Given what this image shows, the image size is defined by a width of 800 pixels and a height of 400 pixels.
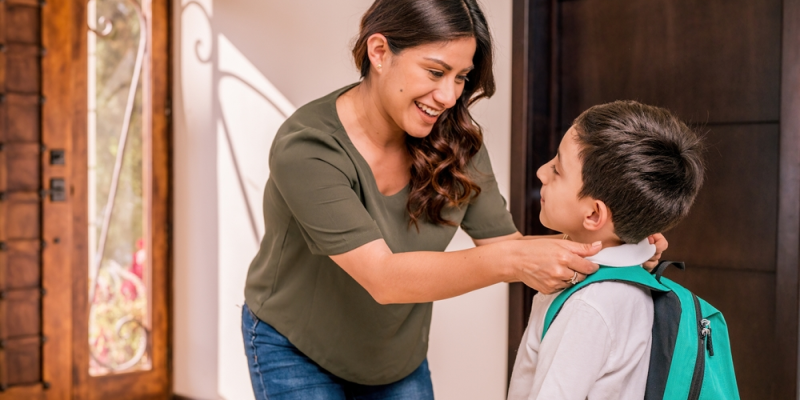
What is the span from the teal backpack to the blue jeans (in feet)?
1.93

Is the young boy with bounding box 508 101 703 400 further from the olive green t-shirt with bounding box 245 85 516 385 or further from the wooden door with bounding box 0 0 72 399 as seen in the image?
the wooden door with bounding box 0 0 72 399

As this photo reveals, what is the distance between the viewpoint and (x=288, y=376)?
1477 millimetres

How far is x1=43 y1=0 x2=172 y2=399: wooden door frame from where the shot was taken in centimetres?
303

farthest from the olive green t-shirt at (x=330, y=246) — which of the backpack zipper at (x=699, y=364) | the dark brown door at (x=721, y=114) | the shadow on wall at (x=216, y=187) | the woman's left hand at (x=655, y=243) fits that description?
the shadow on wall at (x=216, y=187)

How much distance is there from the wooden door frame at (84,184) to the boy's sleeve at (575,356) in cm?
264

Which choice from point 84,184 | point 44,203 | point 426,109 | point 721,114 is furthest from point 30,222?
point 721,114

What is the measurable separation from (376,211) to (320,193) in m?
0.18

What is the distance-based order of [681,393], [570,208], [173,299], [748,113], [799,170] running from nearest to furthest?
[681,393], [570,208], [799,170], [748,113], [173,299]

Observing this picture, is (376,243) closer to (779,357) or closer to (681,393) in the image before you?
(681,393)

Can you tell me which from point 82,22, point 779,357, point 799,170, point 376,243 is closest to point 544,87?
point 799,170

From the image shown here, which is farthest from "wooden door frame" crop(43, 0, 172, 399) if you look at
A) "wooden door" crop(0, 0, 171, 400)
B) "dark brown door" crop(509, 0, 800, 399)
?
"dark brown door" crop(509, 0, 800, 399)

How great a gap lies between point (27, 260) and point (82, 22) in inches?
42.4

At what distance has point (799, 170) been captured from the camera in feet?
5.67

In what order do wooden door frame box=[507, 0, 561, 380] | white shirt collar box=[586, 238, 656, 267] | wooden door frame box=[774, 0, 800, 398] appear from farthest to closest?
wooden door frame box=[507, 0, 561, 380]
wooden door frame box=[774, 0, 800, 398]
white shirt collar box=[586, 238, 656, 267]
